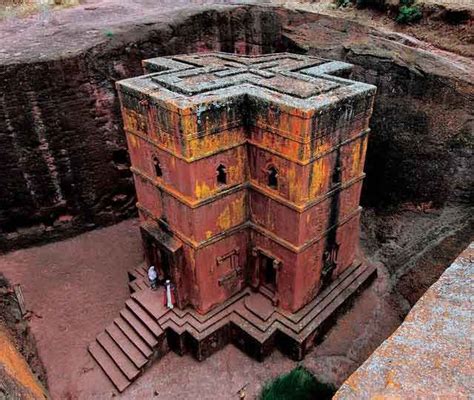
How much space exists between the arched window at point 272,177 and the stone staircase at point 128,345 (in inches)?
167

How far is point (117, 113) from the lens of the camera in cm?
1337

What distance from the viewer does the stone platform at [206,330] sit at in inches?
376

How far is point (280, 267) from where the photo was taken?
9.60m

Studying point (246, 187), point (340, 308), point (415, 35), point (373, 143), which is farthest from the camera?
point (415, 35)

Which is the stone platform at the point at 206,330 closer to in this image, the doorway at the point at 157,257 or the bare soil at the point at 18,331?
the doorway at the point at 157,257

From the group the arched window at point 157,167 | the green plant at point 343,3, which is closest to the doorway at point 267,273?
the arched window at point 157,167

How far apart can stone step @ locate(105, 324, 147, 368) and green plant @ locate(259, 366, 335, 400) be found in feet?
9.40

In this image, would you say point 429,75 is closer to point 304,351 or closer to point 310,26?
point 310,26

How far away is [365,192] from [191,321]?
22.5 feet

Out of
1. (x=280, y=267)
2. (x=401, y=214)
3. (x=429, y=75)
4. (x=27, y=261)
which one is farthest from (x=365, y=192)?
(x=27, y=261)

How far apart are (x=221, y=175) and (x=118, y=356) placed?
16.3ft

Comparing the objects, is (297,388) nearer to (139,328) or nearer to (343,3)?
(139,328)

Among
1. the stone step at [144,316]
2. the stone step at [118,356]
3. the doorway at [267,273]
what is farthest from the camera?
the doorway at [267,273]

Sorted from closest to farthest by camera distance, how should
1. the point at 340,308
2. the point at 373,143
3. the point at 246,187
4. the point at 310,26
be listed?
1. the point at 246,187
2. the point at 340,308
3. the point at 373,143
4. the point at 310,26
